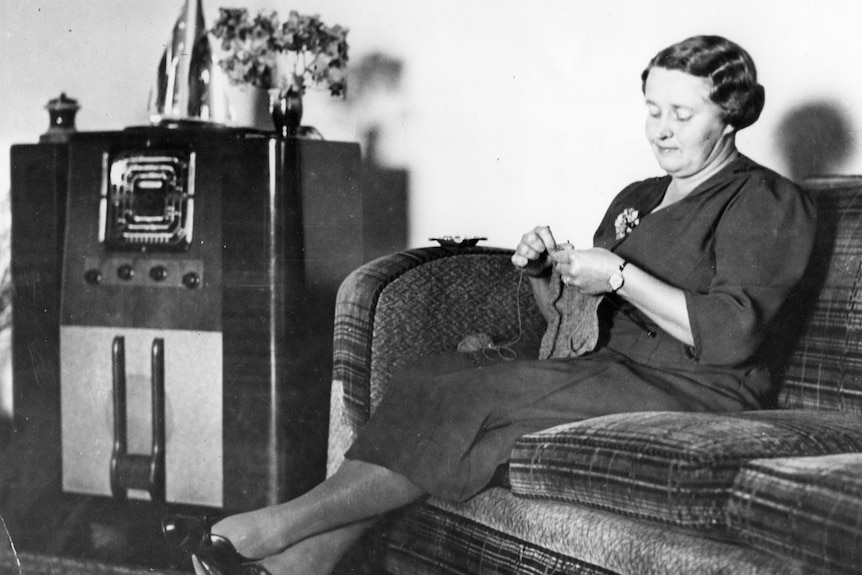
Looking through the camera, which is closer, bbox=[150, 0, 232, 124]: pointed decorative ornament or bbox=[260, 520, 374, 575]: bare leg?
bbox=[260, 520, 374, 575]: bare leg

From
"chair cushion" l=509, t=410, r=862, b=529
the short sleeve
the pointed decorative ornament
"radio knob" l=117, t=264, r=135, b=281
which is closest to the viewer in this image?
"chair cushion" l=509, t=410, r=862, b=529

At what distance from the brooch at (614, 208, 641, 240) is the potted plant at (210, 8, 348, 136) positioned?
4.00 ft

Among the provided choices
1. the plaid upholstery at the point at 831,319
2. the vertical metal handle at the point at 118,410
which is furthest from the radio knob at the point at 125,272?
the plaid upholstery at the point at 831,319

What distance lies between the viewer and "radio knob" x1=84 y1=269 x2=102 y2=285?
9.66ft

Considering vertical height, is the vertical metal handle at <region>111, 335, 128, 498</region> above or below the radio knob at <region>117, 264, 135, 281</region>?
below

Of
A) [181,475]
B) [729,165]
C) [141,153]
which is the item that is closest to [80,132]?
[141,153]

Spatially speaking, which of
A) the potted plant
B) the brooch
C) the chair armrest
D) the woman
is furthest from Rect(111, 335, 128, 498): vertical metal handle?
the brooch

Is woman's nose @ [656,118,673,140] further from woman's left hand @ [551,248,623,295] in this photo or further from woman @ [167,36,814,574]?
woman's left hand @ [551,248,623,295]

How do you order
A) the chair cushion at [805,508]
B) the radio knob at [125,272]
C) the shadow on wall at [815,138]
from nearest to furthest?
the chair cushion at [805,508] → the shadow on wall at [815,138] → the radio knob at [125,272]

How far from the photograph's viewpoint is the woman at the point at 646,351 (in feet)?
5.95

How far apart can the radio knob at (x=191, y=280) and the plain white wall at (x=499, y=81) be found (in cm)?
72

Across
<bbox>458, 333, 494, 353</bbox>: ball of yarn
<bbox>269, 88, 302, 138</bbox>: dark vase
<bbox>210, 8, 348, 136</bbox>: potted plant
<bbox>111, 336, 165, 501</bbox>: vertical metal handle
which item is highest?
<bbox>210, 8, 348, 136</bbox>: potted plant

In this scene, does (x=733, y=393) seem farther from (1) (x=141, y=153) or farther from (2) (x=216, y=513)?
(1) (x=141, y=153)

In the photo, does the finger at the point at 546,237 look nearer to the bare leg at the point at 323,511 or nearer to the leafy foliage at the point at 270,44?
the bare leg at the point at 323,511
